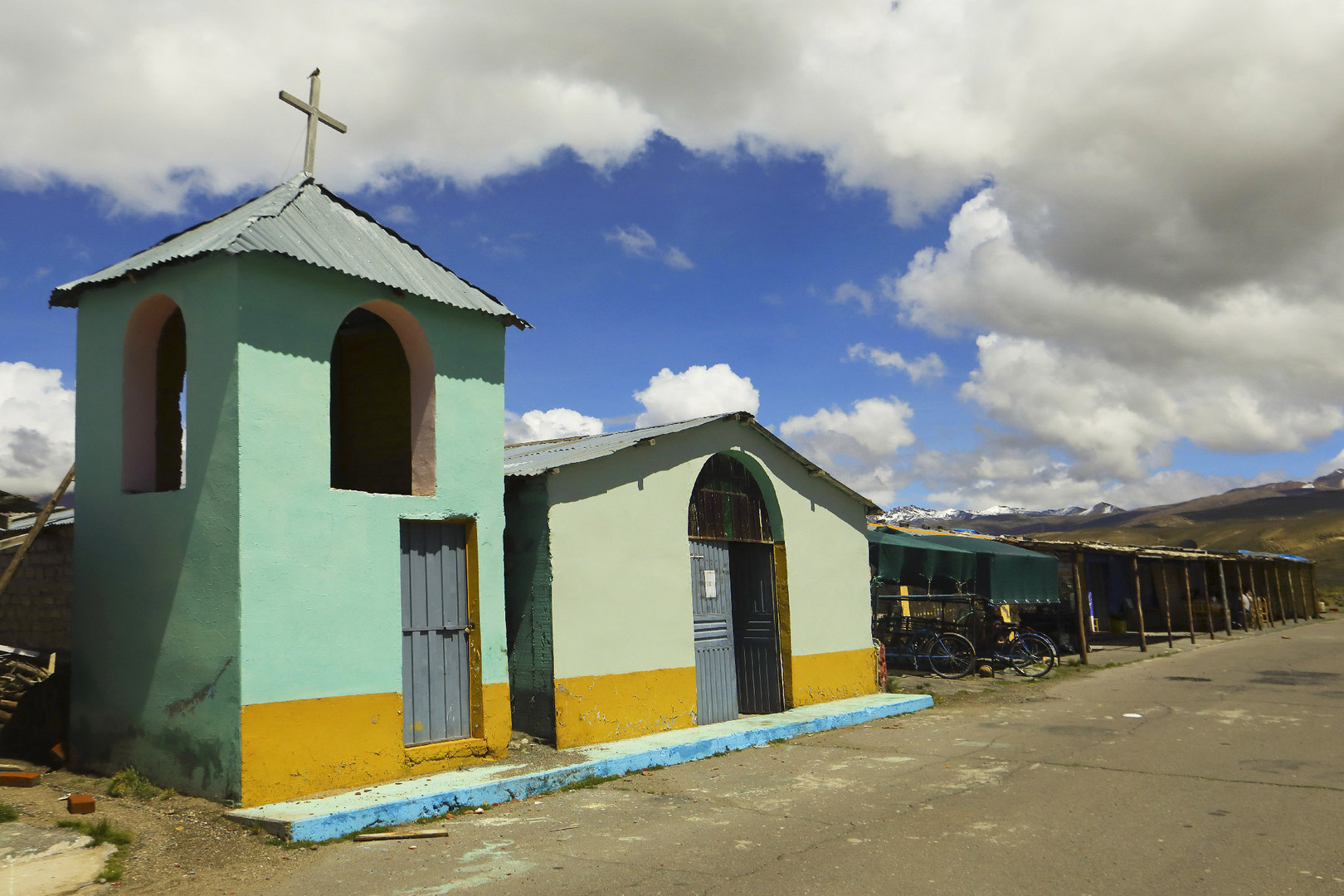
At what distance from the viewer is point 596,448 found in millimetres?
10961

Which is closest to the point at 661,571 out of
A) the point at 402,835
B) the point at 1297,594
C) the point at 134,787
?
the point at 402,835

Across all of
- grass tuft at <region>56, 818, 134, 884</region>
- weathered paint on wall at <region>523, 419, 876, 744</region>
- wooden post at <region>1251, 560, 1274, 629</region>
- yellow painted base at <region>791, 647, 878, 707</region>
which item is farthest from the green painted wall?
wooden post at <region>1251, 560, 1274, 629</region>

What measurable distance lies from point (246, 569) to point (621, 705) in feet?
14.7

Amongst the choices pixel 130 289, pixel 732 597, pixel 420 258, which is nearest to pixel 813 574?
pixel 732 597

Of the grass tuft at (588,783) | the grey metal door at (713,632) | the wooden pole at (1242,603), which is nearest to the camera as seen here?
the grass tuft at (588,783)

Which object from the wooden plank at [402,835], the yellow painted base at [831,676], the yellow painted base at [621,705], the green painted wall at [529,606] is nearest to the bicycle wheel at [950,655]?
the yellow painted base at [831,676]

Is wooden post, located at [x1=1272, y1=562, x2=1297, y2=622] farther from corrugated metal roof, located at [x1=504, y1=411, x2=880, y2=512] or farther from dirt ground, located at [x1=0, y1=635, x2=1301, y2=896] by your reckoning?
dirt ground, located at [x1=0, y1=635, x2=1301, y2=896]

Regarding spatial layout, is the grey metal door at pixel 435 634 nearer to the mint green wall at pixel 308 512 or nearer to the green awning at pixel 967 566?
the mint green wall at pixel 308 512

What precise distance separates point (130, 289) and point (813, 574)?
897 cm

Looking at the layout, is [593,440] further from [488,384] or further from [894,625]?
[894,625]

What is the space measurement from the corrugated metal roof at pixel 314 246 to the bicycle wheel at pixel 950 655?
11.4 m

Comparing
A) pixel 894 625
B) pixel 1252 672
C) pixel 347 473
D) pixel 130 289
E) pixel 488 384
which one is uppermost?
pixel 130 289

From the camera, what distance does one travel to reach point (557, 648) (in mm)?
9555

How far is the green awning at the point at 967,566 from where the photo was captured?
1770cm
